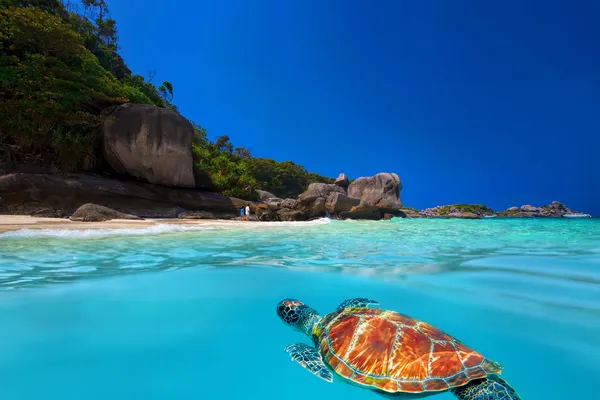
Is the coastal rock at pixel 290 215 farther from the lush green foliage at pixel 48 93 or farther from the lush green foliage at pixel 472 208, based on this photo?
the lush green foliage at pixel 472 208

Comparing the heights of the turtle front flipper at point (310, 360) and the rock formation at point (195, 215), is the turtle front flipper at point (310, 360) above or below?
below

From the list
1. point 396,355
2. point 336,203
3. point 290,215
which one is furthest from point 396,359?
point 336,203

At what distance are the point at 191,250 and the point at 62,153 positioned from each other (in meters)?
13.6

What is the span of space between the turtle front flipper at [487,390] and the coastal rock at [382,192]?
26457mm

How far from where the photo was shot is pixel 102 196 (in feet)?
45.7

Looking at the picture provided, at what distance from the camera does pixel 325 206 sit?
74.5ft

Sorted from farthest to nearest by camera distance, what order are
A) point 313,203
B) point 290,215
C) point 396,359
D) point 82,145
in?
point 313,203 → point 290,215 → point 82,145 → point 396,359

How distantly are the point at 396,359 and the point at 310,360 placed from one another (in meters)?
0.56

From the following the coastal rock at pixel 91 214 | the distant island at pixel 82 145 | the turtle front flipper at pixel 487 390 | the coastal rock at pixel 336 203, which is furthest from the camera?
the coastal rock at pixel 336 203

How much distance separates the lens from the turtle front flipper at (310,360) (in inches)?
69.6

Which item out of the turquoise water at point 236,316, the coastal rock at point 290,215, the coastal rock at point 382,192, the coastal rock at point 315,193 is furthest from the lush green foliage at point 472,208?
the turquoise water at point 236,316

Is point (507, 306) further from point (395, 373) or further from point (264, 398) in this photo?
point (264, 398)

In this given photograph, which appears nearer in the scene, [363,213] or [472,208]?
[363,213]

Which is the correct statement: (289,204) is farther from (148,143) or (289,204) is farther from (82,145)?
(82,145)
